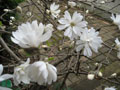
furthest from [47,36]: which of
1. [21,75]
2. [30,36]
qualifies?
[21,75]

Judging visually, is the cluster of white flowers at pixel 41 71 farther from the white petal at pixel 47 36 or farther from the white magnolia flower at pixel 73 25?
the white magnolia flower at pixel 73 25

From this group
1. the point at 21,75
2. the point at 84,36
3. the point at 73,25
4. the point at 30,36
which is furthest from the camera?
the point at 73,25

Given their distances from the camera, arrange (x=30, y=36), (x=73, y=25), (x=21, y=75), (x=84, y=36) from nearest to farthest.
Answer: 1. (x=30, y=36)
2. (x=21, y=75)
3. (x=84, y=36)
4. (x=73, y=25)

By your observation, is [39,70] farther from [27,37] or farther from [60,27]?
[60,27]

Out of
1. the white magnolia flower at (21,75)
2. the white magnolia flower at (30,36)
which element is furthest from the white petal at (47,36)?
the white magnolia flower at (21,75)

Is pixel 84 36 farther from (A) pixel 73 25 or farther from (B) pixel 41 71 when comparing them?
(B) pixel 41 71

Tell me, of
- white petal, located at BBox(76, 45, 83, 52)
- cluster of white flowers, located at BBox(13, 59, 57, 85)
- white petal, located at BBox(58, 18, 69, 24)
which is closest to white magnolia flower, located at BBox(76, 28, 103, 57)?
white petal, located at BBox(76, 45, 83, 52)
